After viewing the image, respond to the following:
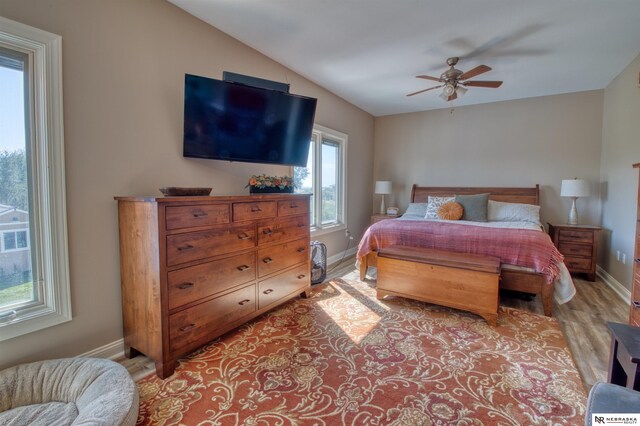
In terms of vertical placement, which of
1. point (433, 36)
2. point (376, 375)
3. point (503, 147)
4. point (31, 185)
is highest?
point (433, 36)

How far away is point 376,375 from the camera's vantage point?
189 cm

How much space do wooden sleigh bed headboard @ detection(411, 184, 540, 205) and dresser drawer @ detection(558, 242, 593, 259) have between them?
84 centimetres

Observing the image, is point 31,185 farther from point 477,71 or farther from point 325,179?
point 477,71

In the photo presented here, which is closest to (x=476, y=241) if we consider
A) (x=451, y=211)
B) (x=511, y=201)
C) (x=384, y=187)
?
(x=451, y=211)

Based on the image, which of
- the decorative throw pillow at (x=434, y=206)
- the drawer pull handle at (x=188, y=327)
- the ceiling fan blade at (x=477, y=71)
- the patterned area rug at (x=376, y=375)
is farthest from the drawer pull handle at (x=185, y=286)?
the decorative throw pillow at (x=434, y=206)

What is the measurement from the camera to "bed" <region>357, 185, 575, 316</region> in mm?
2752

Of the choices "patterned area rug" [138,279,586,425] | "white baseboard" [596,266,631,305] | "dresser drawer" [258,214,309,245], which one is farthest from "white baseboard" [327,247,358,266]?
"white baseboard" [596,266,631,305]

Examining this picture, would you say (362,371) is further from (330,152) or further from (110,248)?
(330,152)

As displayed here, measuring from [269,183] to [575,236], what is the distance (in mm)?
4074

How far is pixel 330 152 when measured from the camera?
4.62 meters

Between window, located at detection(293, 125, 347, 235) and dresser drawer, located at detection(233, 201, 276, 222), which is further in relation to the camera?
window, located at detection(293, 125, 347, 235)

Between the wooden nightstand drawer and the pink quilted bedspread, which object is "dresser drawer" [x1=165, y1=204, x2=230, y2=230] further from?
the pink quilted bedspread

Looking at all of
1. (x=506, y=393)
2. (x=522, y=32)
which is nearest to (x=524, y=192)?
(x=522, y=32)

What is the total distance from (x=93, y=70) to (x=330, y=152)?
3173 millimetres
